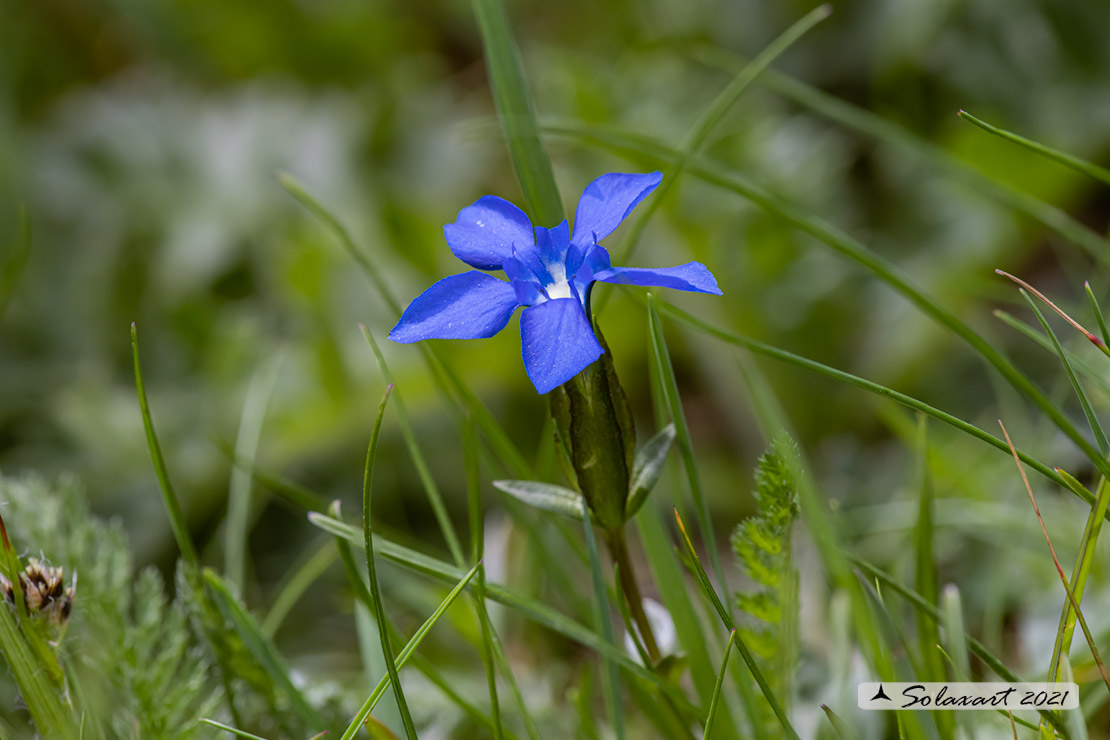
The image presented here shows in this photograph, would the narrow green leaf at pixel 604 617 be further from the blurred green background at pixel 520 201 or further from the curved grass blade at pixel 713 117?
the blurred green background at pixel 520 201

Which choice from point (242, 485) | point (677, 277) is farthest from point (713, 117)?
point (242, 485)

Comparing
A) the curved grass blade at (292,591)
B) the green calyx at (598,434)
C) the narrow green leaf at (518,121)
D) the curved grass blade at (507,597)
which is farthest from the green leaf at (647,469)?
the curved grass blade at (292,591)

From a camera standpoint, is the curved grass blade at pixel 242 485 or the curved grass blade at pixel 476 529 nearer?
the curved grass blade at pixel 476 529

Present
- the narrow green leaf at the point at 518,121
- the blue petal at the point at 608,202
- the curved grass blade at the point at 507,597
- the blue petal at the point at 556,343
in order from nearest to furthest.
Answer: the blue petal at the point at 556,343 → the blue petal at the point at 608,202 → the curved grass blade at the point at 507,597 → the narrow green leaf at the point at 518,121

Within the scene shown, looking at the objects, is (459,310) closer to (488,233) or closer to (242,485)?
(488,233)

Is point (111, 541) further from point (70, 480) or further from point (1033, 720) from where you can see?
point (1033, 720)
